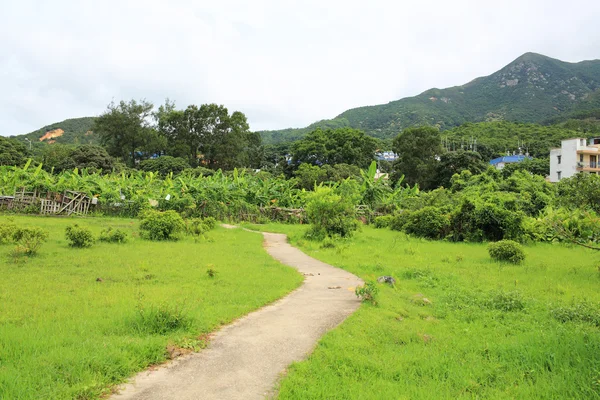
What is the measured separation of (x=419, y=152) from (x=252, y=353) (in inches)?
1787

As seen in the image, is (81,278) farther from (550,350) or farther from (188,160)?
(188,160)

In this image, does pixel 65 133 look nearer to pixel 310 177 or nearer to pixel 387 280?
pixel 310 177

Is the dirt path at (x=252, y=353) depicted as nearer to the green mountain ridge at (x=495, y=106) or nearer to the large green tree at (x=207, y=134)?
the large green tree at (x=207, y=134)

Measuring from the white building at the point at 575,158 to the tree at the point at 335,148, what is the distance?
76.2ft

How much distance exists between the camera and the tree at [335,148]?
5362cm

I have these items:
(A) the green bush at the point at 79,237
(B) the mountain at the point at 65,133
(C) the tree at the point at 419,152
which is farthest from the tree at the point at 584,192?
(B) the mountain at the point at 65,133

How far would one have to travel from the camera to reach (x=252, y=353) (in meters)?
4.98

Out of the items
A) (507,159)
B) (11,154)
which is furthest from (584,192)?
(507,159)

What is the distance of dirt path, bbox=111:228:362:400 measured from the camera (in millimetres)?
4023

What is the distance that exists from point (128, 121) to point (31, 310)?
5027 cm

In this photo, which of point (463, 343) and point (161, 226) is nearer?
point (463, 343)

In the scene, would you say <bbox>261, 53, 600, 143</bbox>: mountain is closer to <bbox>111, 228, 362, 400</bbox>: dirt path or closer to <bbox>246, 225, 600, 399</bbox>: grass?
<bbox>246, 225, 600, 399</bbox>: grass

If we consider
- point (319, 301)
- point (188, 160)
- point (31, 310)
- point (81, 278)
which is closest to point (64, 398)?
point (31, 310)

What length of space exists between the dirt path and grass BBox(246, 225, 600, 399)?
278 mm
